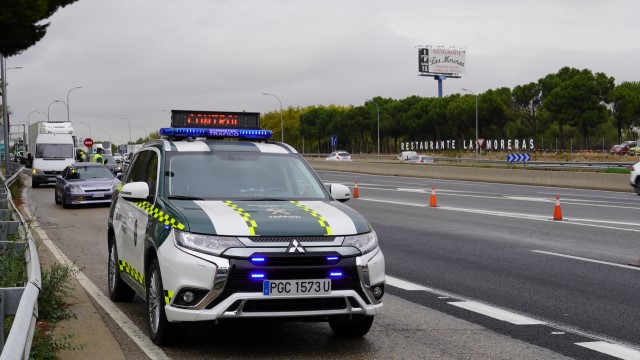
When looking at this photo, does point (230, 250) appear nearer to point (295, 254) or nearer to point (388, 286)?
point (295, 254)

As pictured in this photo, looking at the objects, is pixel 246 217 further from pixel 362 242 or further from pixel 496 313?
pixel 496 313

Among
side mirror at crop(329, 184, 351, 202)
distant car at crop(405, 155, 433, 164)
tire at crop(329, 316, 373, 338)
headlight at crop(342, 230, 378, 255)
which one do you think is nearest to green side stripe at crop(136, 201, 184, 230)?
headlight at crop(342, 230, 378, 255)

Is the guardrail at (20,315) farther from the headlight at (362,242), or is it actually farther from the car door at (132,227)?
the headlight at (362,242)

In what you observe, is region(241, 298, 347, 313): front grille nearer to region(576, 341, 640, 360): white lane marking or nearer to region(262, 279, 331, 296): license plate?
region(262, 279, 331, 296): license plate

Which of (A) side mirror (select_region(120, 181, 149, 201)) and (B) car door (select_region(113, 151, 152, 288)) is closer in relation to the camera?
(A) side mirror (select_region(120, 181, 149, 201))

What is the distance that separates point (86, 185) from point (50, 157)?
18.5m

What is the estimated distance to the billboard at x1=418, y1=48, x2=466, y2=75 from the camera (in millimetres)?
127062

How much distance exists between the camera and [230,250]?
646 cm

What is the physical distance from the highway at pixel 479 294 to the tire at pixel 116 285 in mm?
130

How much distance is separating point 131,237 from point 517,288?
4574 millimetres

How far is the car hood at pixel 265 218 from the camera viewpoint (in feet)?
21.5

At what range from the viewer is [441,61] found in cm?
12838

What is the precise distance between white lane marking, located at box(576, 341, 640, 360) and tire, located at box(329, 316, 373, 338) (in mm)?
1742

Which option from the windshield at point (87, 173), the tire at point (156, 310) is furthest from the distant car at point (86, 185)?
the tire at point (156, 310)
